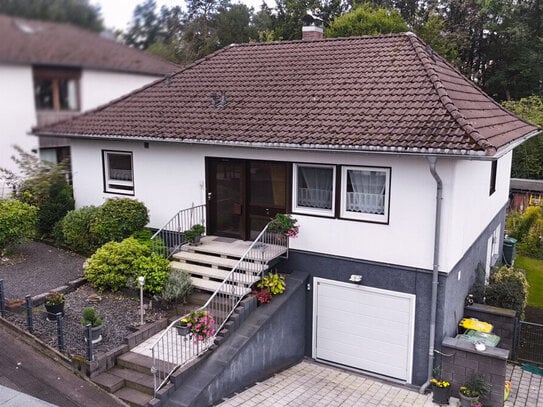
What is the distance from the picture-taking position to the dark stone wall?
9.36 meters

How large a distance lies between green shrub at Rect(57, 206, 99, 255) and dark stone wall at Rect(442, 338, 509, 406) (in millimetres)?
8827

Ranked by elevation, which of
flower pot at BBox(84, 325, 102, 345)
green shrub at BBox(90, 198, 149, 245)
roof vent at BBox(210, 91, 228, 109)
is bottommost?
flower pot at BBox(84, 325, 102, 345)

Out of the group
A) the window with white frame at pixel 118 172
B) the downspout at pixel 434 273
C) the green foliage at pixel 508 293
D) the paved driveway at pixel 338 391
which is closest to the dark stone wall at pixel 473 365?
the downspout at pixel 434 273

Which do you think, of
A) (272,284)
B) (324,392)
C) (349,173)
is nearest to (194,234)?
(272,284)

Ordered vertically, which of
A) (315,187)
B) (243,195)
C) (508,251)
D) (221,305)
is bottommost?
(508,251)

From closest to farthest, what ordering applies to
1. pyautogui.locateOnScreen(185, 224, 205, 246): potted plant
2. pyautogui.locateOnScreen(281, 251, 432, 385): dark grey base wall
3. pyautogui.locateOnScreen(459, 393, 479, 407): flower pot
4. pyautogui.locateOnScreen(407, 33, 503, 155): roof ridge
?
1. pyautogui.locateOnScreen(407, 33, 503, 155): roof ridge
2. pyautogui.locateOnScreen(459, 393, 479, 407): flower pot
3. pyautogui.locateOnScreen(281, 251, 432, 385): dark grey base wall
4. pyautogui.locateOnScreen(185, 224, 205, 246): potted plant

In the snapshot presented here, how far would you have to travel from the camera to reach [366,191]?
10633mm

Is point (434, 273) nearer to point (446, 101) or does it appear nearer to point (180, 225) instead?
point (446, 101)

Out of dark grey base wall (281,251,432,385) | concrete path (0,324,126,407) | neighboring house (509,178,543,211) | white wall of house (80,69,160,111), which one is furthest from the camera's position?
neighboring house (509,178,543,211)

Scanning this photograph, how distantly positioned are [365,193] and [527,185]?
16.2 m

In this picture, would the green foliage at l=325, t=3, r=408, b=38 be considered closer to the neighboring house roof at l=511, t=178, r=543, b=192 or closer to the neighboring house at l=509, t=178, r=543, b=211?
the neighboring house roof at l=511, t=178, r=543, b=192

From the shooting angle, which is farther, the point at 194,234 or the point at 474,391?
the point at 194,234

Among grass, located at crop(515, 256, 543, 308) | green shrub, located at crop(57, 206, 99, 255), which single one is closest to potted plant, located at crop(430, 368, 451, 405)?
grass, located at crop(515, 256, 543, 308)

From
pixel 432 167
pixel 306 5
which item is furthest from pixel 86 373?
pixel 306 5
